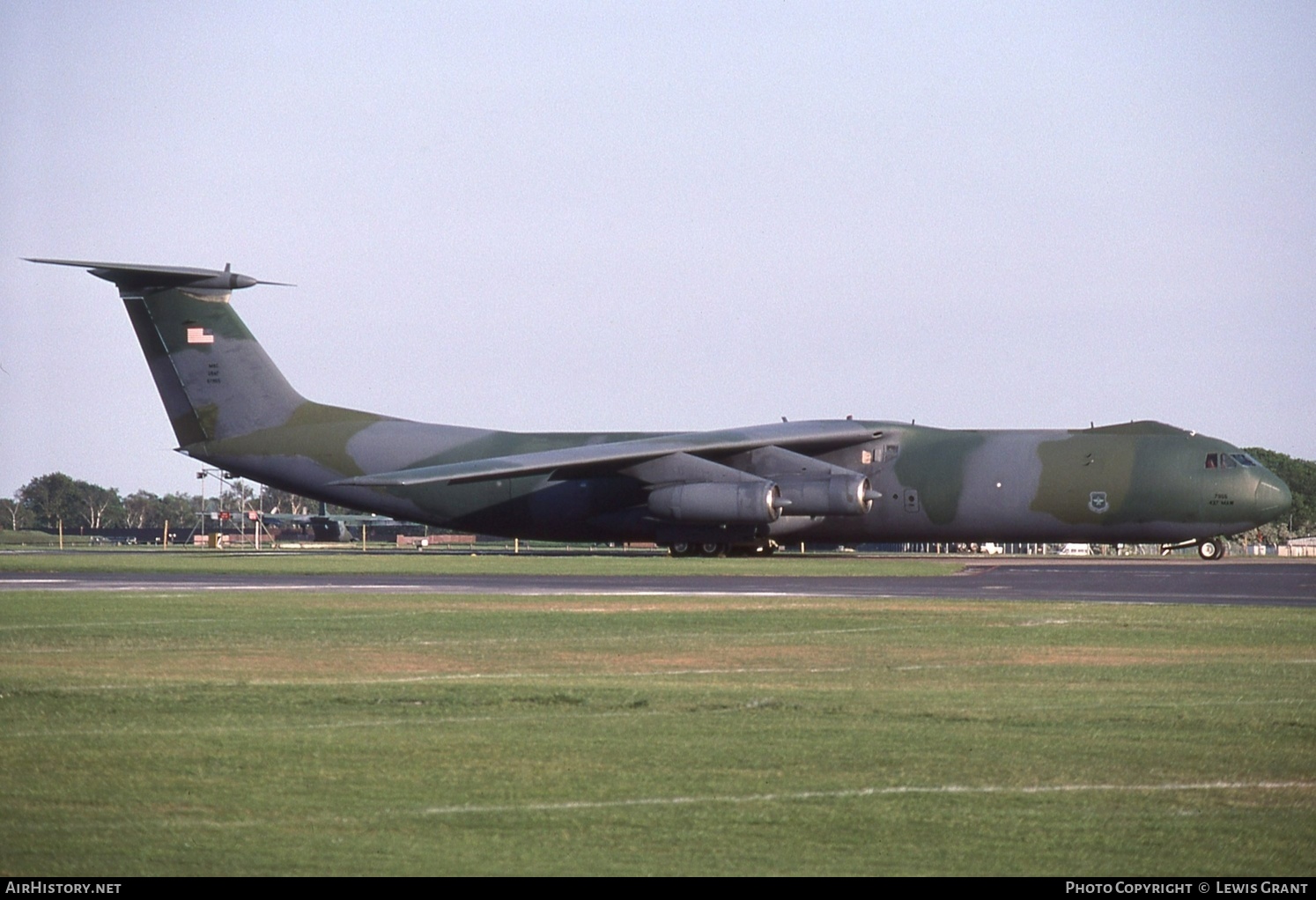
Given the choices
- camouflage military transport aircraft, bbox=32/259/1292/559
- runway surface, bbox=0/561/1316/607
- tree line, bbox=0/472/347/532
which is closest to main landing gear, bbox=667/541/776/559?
camouflage military transport aircraft, bbox=32/259/1292/559

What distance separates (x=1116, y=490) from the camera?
37594mm

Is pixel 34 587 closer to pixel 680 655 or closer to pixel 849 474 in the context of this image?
pixel 680 655

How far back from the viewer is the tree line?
157 m

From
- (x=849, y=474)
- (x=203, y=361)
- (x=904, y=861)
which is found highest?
(x=203, y=361)

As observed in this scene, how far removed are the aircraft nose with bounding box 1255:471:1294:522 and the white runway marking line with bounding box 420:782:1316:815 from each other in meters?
32.2

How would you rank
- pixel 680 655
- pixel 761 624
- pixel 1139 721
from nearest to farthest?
pixel 1139 721 → pixel 680 655 → pixel 761 624

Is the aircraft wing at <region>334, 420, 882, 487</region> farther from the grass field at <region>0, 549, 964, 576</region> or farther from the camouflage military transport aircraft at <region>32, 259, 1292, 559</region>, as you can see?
the grass field at <region>0, 549, 964, 576</region>

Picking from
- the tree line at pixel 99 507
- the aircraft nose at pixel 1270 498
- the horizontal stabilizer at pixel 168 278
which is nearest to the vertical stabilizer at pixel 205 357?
the horizontal stabilizer at pixel 168 278

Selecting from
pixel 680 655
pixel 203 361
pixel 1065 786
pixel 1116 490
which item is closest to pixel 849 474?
pixel 1116 490

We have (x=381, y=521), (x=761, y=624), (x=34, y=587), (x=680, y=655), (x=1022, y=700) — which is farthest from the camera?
(x=381, y=521)

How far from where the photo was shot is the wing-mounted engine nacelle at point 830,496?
123ft

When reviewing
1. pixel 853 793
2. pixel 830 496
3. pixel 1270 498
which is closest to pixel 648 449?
pixel 830 496

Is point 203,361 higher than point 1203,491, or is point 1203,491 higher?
point 203,361
